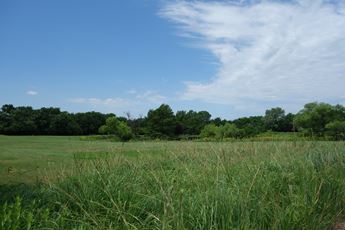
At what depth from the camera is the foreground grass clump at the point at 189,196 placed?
5.12 meters

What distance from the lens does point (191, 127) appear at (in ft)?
198

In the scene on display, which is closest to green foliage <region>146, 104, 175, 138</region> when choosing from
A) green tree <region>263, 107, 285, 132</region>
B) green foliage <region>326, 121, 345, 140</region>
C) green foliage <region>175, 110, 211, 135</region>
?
green foliage <region>175, 110, 211, 135</region>

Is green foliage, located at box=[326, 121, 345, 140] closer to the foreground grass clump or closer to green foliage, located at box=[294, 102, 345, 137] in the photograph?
green foliage, located at box=[294, 102, 345, 137]

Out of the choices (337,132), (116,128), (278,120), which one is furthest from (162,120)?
(337,132)

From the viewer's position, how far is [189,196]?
19.4 ft

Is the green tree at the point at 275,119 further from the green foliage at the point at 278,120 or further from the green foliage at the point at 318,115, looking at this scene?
the green foliage at the point at 318,115

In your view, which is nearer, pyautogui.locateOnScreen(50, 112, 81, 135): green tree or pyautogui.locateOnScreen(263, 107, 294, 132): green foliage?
pyautogui.locateOnScreen(263, 107, 294, 132): green foliage

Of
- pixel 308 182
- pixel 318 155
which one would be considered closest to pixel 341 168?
pixel 318 155

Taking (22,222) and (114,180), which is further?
(114,180)

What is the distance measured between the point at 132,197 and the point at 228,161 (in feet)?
8.98

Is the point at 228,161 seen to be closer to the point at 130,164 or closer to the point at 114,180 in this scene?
the point at 130,164

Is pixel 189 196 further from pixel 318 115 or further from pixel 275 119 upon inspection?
pixel 275 119

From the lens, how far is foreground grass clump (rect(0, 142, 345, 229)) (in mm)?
5117

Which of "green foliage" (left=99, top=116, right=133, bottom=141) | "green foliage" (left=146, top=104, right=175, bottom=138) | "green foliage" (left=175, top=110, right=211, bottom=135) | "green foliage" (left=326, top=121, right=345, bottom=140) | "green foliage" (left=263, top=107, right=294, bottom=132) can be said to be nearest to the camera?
"green foliage" (left=326, top=121, right=345, bottom=140)
